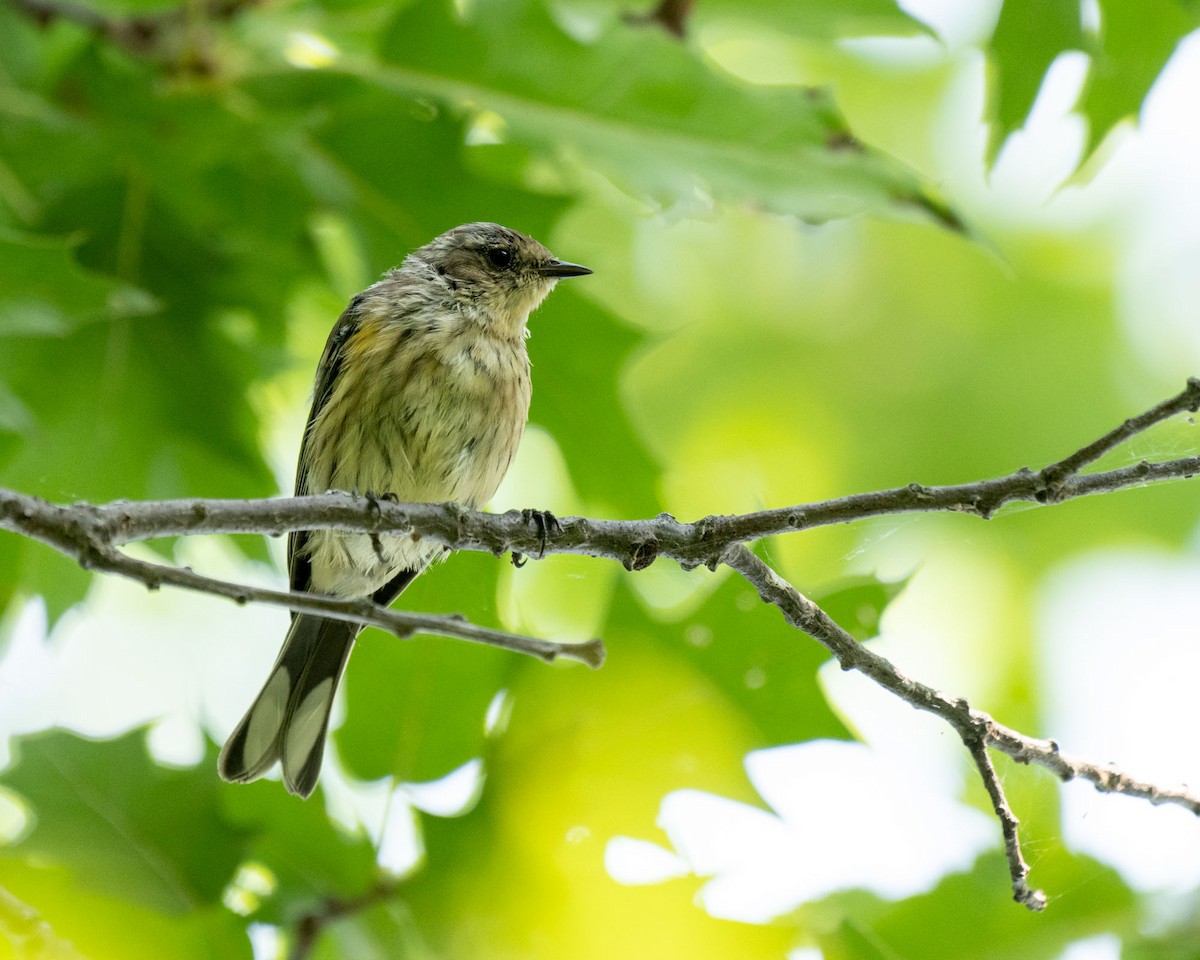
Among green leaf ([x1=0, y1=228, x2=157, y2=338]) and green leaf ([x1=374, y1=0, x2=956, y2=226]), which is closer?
green leaf ([x1=0, y1=228, x2=157, y2=338])

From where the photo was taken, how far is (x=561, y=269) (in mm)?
5184

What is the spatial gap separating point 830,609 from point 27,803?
2.61 m

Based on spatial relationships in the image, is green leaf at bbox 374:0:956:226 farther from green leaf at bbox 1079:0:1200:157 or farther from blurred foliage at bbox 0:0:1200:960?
green leaf at bbox 1079:0:1200:157

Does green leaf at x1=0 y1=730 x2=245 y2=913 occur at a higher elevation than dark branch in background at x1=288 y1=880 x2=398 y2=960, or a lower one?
higher

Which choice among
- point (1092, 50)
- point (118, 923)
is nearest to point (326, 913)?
point (118, 923)

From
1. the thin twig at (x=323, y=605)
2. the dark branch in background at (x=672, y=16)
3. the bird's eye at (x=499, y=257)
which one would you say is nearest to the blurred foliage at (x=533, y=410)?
the dark branch in background at (x=672, y=16)

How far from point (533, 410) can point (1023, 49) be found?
221 centimetres

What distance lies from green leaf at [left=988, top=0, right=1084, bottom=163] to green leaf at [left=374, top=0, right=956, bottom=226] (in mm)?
625

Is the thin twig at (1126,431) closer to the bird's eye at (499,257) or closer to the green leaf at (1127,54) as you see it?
the green leaf at (1127,54)

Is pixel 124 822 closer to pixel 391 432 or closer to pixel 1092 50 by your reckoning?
pixel 391 432

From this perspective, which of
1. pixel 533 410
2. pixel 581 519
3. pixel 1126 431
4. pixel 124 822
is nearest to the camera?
pixel 1126 431

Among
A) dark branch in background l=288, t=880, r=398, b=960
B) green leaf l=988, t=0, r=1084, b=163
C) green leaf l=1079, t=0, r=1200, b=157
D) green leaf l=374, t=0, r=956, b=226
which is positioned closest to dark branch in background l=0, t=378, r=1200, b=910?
dark branch in background l=288, t=880, r=398, b=960

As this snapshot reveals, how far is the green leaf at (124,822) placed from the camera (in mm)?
3975

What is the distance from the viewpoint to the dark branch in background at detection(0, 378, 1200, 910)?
7.57 feet
